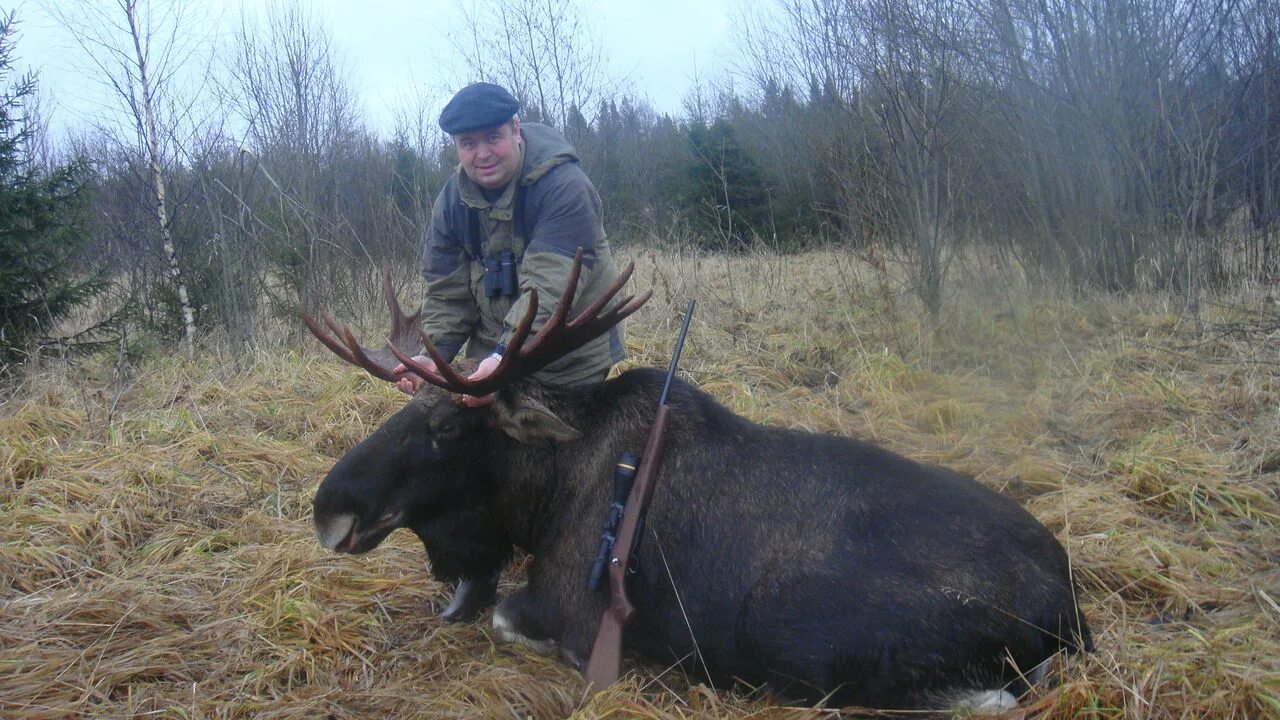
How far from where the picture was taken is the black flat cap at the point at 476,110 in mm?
3986

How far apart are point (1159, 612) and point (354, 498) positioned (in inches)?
131

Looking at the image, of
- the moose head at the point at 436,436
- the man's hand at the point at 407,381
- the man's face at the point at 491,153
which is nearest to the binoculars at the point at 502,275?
the man's face at the point at 491,153

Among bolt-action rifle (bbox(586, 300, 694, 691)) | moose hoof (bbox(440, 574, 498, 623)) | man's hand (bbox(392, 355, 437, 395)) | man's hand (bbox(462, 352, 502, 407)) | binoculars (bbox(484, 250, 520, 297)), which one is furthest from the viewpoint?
binoculars (bbox(484, 250, 520, 297))

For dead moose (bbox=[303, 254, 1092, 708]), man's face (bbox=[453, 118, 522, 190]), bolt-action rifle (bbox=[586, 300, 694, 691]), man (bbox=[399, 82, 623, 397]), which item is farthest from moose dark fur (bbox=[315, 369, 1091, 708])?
man's face (bbox=[453, 118, 522, 190])

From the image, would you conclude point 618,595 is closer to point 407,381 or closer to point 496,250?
point 407,381

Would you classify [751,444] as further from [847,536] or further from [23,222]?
[23,222]

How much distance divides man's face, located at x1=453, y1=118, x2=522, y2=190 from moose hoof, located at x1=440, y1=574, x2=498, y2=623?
6.06ft

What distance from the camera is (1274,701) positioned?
2.64 meters

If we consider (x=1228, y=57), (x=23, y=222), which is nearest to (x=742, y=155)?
(x=1228, y=57)

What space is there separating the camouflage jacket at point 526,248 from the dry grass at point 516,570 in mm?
1197

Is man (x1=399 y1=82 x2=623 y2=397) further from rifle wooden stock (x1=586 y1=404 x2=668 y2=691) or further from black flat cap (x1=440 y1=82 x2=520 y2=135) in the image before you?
rifle wooden stock (x1=586 y1=404 x2=668 y2=691)

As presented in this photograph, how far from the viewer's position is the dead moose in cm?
300

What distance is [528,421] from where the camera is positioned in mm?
3482

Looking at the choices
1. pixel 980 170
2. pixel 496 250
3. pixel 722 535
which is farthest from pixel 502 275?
pixel 980 170
